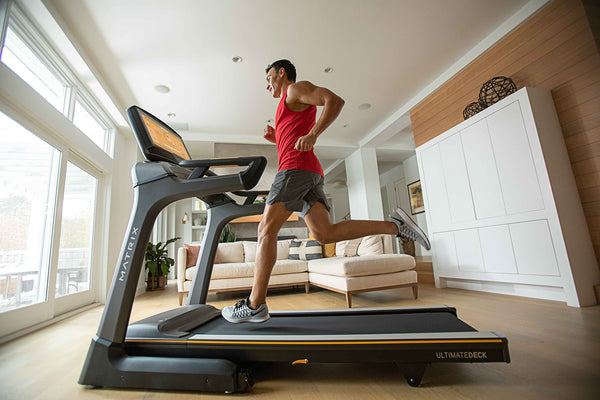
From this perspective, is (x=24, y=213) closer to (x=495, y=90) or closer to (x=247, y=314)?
(x=247, y=314)

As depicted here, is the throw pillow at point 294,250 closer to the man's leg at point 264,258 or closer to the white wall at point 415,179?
the man's leg at point 264,258

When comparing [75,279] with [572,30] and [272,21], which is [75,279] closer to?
[272,21]

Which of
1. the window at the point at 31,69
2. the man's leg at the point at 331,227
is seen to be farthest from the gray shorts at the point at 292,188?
the window at the point at 31,69

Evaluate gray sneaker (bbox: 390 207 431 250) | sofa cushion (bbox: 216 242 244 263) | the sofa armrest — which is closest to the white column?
sofa cushion (bbox: 216 242 244 263)

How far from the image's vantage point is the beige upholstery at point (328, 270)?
257 centimetres

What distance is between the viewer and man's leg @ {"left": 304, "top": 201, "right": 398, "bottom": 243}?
58.7 inches

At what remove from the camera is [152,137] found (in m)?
1.25

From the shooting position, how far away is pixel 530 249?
2402mm

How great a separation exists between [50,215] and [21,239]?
43 centimetres

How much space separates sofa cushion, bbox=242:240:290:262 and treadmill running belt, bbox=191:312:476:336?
8.61 ft

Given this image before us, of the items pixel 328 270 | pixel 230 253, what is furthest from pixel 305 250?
pixel 328 270

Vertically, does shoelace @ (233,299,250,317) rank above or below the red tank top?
below

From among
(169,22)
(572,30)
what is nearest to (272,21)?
(169,22)

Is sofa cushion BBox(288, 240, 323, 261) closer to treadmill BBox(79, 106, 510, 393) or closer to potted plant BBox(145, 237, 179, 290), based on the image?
potted plant BBox(145, 237, 179, 290)
